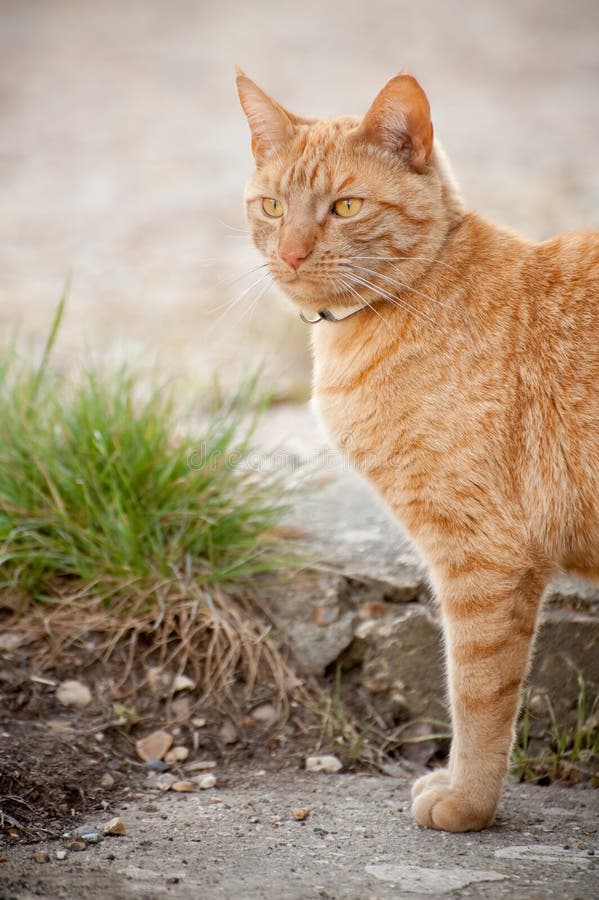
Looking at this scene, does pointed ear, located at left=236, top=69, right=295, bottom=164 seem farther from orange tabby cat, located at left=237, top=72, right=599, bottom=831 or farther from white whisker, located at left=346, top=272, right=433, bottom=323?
white whisker, located at left=346, top=272, right=433, bottom=323

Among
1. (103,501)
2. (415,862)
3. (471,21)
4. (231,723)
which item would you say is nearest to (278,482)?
(103,501)

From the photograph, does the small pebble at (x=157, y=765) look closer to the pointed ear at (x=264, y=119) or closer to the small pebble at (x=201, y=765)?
the small pebble at (x=201, y=765)

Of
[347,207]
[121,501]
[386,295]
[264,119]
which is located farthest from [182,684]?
[264,119]

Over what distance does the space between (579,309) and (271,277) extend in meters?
0.76

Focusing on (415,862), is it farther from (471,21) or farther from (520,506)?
(471,21)

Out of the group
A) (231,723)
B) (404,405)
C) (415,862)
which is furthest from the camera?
(231,723)

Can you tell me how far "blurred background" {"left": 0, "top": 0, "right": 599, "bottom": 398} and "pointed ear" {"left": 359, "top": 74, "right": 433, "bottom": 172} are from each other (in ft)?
4.63

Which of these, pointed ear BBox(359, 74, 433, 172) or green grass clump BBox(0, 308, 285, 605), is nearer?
pointed ear BBox(359, 74, 433, 172)

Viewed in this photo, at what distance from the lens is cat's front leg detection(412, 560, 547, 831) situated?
218 centimetres

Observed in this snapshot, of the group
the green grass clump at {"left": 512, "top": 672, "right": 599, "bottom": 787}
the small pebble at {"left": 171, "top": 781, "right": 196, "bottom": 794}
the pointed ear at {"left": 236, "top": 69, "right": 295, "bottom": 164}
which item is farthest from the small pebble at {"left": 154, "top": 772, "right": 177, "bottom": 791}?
the pointed ear at {"left": 236, "top": 69, "right": 295, "bottom": 164}

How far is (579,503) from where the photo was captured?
7.26 ft

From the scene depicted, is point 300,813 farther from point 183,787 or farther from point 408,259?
point 408,259

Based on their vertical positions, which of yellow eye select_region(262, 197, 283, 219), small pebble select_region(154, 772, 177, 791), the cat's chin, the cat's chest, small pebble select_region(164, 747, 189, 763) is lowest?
small pebble select_region(154, 772, 177, 791)

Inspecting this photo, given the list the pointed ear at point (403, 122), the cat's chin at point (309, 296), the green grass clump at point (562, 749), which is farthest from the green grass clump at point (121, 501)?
the pointed ear at point (403, 122)
